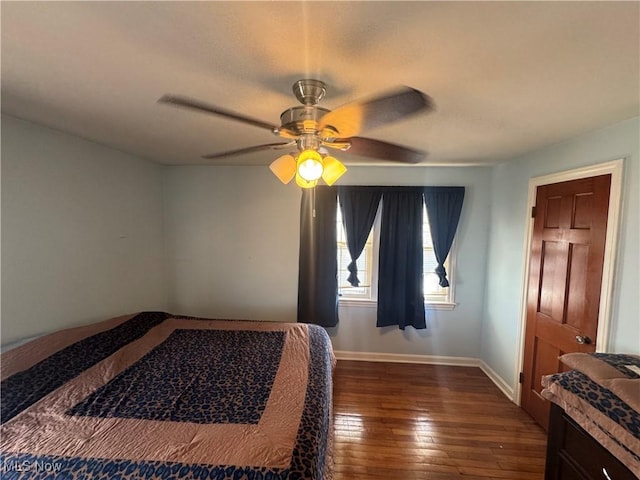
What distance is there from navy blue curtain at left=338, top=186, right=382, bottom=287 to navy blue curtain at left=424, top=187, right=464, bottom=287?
0.59m

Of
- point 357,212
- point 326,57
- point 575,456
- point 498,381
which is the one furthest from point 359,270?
point 326,57

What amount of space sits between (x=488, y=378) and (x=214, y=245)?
135 inches

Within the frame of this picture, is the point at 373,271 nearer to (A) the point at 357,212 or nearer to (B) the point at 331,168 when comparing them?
(A) the point at 357,212

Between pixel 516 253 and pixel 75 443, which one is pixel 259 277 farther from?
pixel 516 253

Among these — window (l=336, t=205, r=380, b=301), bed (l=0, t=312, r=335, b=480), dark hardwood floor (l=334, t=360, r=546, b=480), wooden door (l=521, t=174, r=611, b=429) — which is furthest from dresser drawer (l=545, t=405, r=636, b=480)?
window (l=336, t=205, r=380, b=301)

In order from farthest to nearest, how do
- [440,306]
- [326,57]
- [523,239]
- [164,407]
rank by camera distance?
1. [440,306]
2. [523,239]
3. [164,407]
4. [326,57]

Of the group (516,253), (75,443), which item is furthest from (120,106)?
(516,253)

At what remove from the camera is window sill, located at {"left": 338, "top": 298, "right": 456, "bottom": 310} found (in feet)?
11.2

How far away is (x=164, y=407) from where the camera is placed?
1.51 m

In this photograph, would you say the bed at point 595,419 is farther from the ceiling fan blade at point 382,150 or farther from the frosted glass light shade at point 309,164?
the frosted glass light shade at point 309,164

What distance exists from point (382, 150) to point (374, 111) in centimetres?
66

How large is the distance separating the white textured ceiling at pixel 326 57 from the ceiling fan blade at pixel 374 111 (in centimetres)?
18

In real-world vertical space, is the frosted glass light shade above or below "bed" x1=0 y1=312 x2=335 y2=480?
above

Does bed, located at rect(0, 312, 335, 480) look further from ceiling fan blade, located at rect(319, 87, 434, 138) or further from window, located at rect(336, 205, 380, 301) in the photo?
A: ceiling fan blade, located at rect(319, 87, 434, 138)
